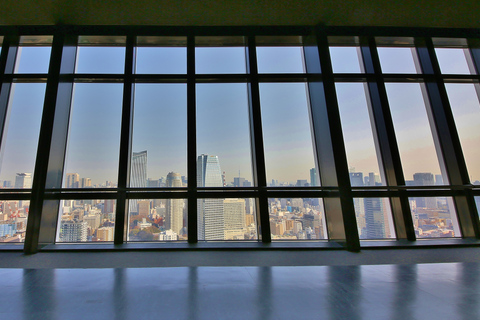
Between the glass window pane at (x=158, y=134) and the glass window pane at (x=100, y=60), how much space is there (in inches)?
24.4

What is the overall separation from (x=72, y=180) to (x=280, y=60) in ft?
15.0

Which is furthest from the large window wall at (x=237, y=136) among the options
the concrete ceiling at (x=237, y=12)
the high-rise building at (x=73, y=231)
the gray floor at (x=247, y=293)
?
the gray floor at (x=247, y=293)

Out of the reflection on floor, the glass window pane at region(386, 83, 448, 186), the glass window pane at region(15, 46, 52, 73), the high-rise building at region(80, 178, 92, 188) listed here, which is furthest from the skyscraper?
the glass window pane at region(15, 46, 52, 73)

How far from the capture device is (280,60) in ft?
14.1

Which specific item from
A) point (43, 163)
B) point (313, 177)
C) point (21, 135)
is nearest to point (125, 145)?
point (43, 163)

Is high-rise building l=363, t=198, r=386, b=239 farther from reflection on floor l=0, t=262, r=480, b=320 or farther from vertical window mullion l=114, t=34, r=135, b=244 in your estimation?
vertical window mullion l=114, t=34, r=135, b=244

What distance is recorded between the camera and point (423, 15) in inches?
147

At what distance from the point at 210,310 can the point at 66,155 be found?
3972 mm

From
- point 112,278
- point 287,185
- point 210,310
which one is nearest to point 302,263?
point 287,185

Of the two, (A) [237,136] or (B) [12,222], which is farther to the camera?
(A) [237,136]

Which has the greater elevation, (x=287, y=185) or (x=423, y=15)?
(x=423, y=15)

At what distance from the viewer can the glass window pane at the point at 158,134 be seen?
144 inches

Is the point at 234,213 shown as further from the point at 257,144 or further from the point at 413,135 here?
the point at 413,135

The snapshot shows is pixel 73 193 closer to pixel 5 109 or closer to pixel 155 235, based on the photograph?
pixel 155 235
